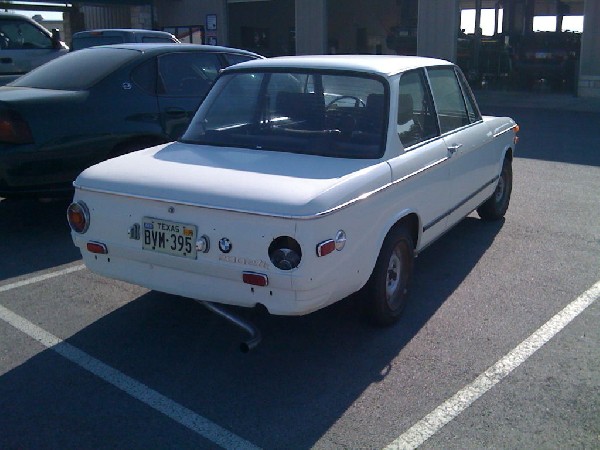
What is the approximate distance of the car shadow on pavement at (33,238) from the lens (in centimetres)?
576

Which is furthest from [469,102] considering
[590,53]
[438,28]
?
[438,28]

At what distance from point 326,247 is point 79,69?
4282mm

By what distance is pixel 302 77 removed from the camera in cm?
487

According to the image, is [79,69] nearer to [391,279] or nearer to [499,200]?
[391,279]

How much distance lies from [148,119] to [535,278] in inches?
147

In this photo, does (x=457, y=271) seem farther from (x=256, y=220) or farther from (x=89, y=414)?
(x=89, y=414)

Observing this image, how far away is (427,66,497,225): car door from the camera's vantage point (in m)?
5.34

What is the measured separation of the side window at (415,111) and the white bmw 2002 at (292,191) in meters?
0.02

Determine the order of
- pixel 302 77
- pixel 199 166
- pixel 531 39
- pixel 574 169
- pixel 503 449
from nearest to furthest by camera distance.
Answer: pixel 503 449, pixel 199 166, pixel 302 77, pixel 574 169, pixel 531 39

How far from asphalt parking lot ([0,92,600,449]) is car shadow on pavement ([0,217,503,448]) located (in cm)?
1

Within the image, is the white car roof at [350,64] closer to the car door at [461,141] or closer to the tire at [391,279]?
the car door at [461,141]

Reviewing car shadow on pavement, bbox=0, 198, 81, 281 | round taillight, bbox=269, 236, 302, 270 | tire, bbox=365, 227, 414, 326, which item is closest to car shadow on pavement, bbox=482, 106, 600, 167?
tire, bbox=365, 227, 414, 326

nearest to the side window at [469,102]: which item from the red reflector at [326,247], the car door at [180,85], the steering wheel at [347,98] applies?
the steering wheel at [347,98]

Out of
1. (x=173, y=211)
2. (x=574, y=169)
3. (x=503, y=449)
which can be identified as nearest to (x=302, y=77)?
(x=173, y=211)
